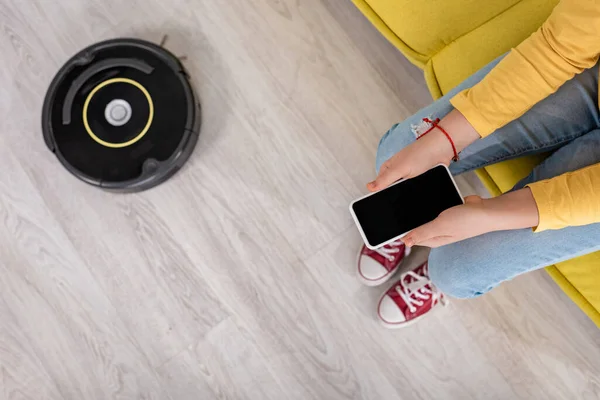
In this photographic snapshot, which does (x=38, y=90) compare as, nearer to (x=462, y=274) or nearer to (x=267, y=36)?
(x=267, y=36)

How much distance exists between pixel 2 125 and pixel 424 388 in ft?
3.67

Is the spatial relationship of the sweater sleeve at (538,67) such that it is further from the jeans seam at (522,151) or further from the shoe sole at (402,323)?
the shoe sole at (402,323)

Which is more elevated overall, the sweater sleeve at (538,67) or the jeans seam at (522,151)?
the sweater sleeve at (538,67)

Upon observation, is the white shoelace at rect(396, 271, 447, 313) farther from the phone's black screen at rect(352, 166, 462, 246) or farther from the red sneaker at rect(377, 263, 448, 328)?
the phone's black screen at rect(352, 166, 462, 246)

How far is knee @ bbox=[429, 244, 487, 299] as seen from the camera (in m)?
0.86

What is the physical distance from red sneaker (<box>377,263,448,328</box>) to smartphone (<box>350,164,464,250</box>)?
1.00 ft

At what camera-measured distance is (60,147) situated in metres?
1.06

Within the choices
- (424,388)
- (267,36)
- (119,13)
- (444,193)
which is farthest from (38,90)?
(424,388)

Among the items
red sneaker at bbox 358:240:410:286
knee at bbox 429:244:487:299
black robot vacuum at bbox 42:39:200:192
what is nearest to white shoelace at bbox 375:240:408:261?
red sneaker at bbox 358:240:410:286

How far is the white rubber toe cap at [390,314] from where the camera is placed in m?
1.05

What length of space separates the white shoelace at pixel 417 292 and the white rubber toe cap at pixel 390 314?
25 millimetres

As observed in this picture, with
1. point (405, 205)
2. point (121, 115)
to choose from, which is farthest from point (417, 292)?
point (121, 115)

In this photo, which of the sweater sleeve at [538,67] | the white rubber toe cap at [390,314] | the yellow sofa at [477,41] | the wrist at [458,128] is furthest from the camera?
the white rubber toe cap at [390,314]

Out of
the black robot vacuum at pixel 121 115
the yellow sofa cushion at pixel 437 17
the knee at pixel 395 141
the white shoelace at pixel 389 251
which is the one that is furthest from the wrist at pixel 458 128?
the black robot vacuum at pixel 121 115
